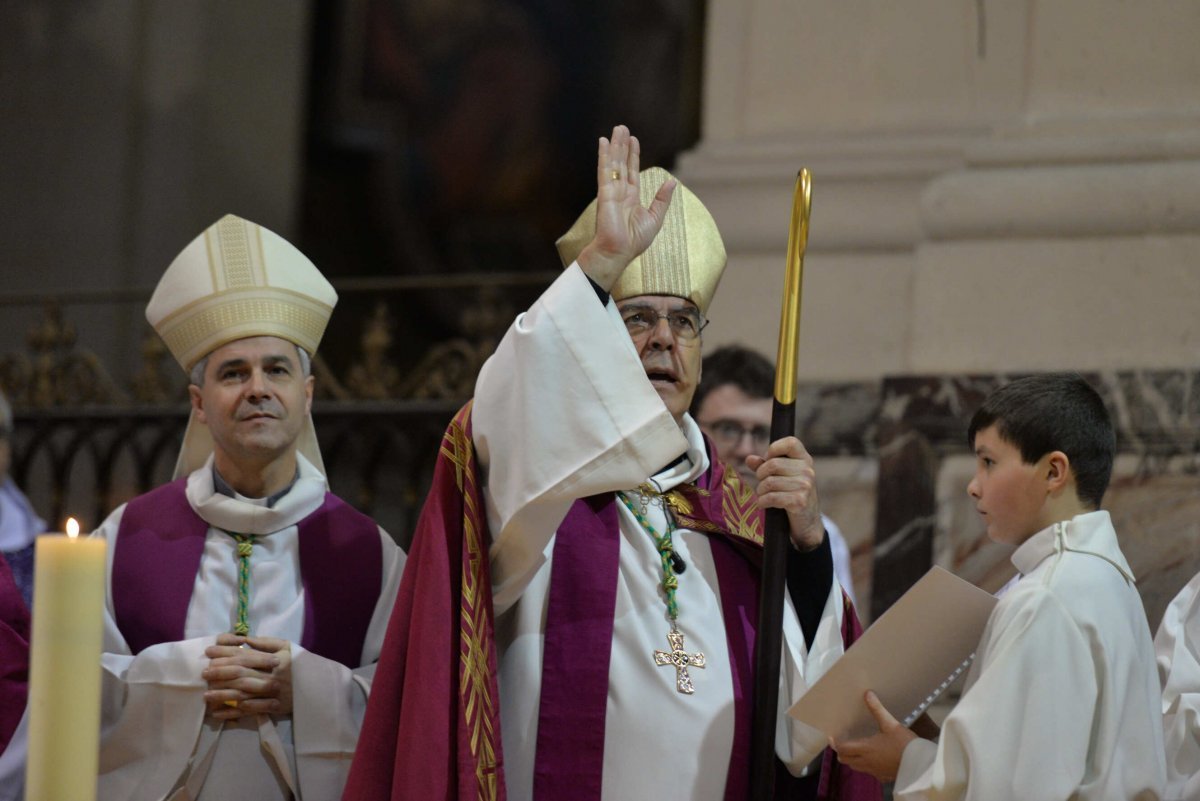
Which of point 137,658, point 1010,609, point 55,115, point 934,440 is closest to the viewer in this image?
point 1010,609

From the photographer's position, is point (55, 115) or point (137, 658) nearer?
point (137, 658)

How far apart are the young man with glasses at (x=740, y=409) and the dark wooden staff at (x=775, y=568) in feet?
5.62

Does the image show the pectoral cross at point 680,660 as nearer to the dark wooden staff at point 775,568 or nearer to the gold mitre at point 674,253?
the dark wooden staff at point 775,568

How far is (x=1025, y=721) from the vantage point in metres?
3.17

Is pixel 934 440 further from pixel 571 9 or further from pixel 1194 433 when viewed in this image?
pixel 571 9

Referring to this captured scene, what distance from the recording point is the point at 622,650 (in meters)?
3.64

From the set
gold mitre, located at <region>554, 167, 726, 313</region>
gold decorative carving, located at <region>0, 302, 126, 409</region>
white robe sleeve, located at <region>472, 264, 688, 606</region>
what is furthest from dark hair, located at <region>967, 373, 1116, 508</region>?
gold decorative carving, located at <region>0, 302, 126, 409</region>

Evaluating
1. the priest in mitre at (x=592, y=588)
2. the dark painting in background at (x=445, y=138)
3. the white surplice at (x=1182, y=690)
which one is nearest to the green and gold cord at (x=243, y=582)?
the priest in mitre at (x=592, y=588)

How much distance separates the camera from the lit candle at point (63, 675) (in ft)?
5.97

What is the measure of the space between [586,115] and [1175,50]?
555cm

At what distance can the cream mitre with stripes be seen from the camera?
4.30 meters

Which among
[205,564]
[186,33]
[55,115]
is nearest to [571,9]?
[186,33]

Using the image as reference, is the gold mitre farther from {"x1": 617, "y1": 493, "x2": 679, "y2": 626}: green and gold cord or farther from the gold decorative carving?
the gold decorative carving

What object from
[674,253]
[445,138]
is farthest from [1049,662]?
[445,138]
